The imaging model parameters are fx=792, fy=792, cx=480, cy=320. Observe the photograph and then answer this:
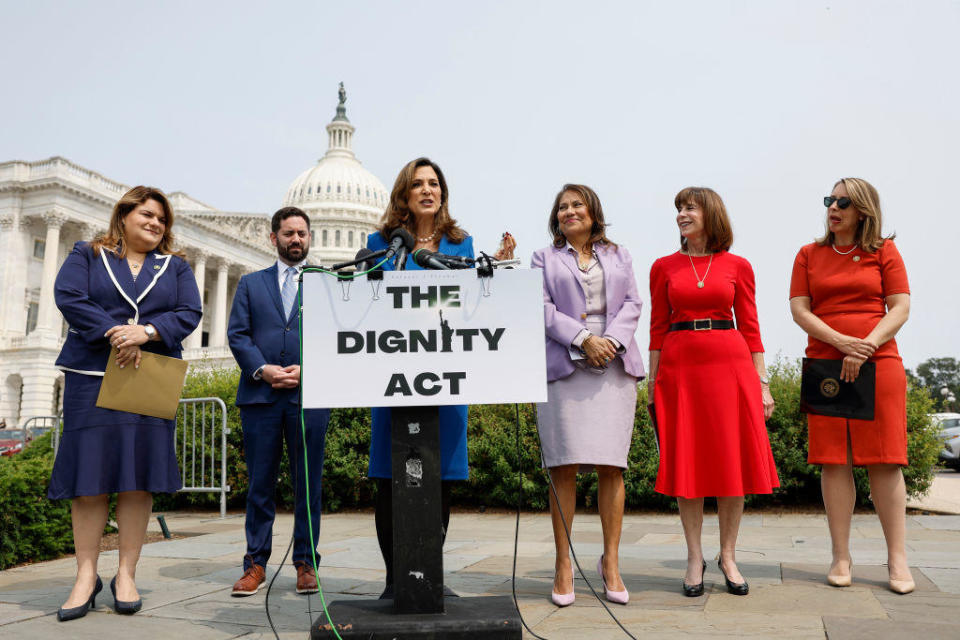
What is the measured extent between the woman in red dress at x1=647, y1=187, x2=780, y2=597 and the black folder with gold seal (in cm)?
25

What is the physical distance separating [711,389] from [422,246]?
5.62 feet

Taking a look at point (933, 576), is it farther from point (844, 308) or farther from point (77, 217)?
point (77, 217)

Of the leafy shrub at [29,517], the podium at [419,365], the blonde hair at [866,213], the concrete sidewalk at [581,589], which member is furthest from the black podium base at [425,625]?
the leafy shrub at [29,517]

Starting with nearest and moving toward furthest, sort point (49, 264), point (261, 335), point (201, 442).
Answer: point (261, 335) < point (201, 442) < point (49, 264)

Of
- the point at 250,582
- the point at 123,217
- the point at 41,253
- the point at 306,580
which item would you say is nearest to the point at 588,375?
the point at 306,580

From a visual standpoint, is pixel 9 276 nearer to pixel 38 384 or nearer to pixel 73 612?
pixel 38 384

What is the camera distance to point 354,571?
5000mm

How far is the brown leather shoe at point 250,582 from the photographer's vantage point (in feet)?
13.6

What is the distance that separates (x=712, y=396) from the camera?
13.9 ft

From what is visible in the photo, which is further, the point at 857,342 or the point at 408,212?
the point at 857,342

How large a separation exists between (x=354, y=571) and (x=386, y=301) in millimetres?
2542

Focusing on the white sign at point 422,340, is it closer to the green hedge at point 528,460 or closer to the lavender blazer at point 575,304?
the lavender blazer at point 575,304

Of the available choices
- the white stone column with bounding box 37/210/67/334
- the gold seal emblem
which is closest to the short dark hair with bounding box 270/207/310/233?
the gold seal emblem

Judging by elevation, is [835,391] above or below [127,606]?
above
